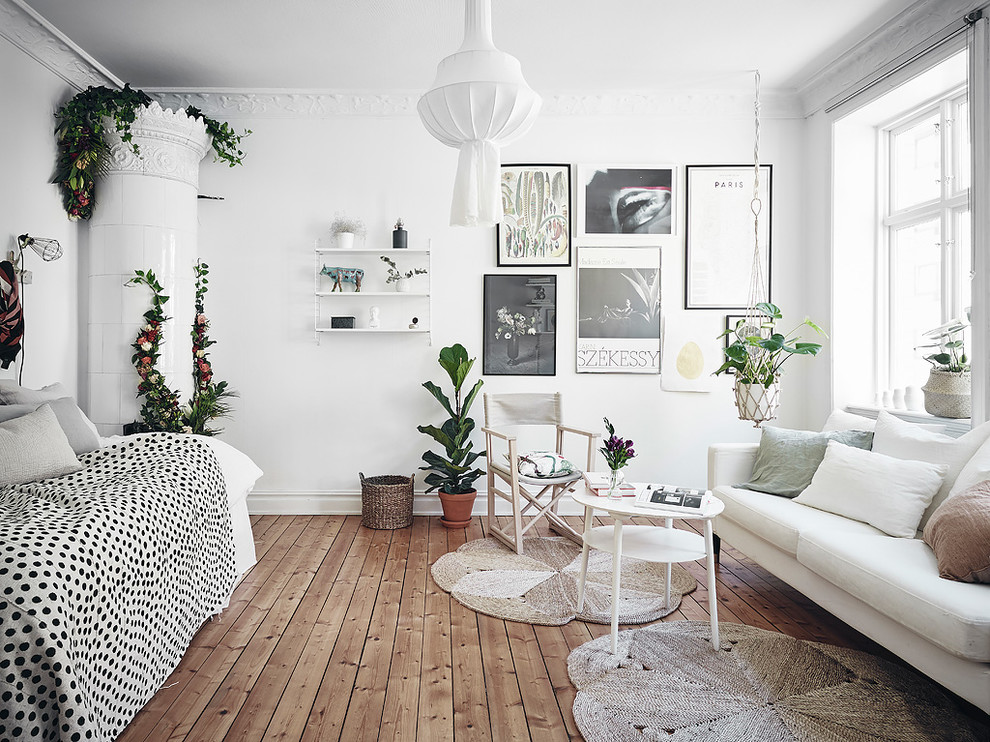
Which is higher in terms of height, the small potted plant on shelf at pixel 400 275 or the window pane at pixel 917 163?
the window pane at pixel 917 163

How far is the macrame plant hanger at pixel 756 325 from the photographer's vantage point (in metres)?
3.79

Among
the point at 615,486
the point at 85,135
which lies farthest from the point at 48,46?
the point at 615,486

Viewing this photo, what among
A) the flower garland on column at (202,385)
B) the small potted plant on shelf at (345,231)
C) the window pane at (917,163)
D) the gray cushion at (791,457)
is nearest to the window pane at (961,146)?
the window pane at (917,163)

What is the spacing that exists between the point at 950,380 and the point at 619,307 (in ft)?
6.47

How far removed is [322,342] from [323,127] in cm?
150

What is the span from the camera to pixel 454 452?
428cm

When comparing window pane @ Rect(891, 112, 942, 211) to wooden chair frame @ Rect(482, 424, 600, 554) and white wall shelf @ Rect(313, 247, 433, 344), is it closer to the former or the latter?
wooden chair frame @ Rect(482, 424, 600, 554)

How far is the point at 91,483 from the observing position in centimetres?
237

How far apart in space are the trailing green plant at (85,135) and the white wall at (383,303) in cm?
78

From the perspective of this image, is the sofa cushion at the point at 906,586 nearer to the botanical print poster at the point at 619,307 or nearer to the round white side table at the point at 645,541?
the round white side table at the point at 645,541

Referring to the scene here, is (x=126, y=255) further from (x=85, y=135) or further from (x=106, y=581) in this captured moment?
(x=106, y=581)

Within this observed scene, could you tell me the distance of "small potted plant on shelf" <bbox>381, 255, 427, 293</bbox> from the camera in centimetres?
451

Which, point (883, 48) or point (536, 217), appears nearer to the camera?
point (883, 48)

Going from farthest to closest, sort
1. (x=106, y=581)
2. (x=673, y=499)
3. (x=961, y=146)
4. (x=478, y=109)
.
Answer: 1. (x=961, y=146)
2. (x=673, y=499)
3. (x=478, y=109)
4. (x=106, y=581)
